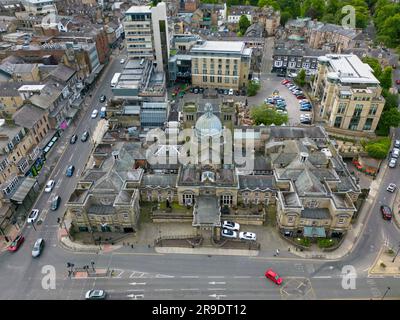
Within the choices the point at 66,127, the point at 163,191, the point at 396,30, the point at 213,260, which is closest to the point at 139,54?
the point at 66,127

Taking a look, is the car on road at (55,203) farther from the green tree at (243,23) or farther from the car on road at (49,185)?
the green tree at (243,23)

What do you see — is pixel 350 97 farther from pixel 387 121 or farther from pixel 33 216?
pixel 33 216

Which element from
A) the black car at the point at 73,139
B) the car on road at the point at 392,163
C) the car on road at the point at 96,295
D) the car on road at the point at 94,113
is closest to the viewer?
the car on road at the point at 96,295

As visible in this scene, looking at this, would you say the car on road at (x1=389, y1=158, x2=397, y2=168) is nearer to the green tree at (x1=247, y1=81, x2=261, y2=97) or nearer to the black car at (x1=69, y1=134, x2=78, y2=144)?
the green tree at (x1=247, y1=81, x2=261, y2=97)

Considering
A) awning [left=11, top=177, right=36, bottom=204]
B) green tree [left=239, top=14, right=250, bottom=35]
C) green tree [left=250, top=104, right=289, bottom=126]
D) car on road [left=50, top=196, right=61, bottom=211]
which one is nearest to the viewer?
awning [left=11, top=177, right=36, bottom=204]

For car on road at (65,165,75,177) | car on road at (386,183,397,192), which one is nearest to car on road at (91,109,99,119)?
car on road at (65,165,75,177)

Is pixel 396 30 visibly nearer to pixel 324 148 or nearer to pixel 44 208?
pixel 324 148

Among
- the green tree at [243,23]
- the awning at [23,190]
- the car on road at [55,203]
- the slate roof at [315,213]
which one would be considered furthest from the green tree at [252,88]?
the awning at [23,190]
